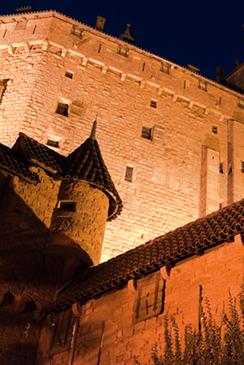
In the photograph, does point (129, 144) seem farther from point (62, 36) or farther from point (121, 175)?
point (62, 36)

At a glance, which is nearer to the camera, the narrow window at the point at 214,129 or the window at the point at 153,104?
the window at the point at 153,104

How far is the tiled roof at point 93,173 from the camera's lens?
11.8 m

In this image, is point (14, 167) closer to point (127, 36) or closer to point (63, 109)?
point (63, 109)

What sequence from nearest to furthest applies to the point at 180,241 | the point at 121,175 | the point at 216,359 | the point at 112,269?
the point at 216,359
the point at 180,241
the point at 112,269
the point at 121,175

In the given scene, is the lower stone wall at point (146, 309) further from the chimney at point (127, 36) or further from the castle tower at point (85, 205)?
the chimney at point (127, 36)

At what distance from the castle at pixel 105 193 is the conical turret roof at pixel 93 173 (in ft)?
0.10

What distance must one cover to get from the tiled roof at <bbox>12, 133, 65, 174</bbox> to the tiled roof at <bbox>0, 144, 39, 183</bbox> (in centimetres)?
28

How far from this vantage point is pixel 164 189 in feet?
69.1

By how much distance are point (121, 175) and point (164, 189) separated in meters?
1.64

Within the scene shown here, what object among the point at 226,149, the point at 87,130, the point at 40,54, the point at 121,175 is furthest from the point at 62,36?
the point at 226,149

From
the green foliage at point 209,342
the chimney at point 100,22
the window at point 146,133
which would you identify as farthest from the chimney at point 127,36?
the green foliage at point 209,342

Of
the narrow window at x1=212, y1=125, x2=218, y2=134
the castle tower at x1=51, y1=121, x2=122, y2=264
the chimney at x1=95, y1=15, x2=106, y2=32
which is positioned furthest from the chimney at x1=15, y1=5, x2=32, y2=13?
the castle tower at x1=51, y1=121, x2=122, y2=264

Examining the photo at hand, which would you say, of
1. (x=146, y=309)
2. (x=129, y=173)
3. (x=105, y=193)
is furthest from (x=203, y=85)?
(x=146, y=309)

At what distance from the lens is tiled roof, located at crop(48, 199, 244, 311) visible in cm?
817
